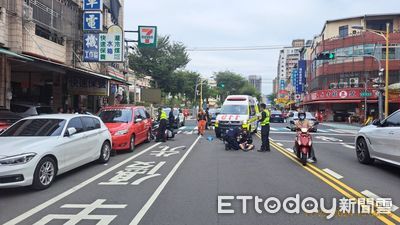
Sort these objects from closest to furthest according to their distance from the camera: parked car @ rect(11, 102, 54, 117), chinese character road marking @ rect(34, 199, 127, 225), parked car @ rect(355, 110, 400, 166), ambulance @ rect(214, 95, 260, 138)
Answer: chinese character road marking @ rect(34, 199, 127, 225)
parked car @ rect(355, 110, 400, 166)
parked car @ rect(11, 102, 54, 117)
ambulance @ rect(214, 95, 260, 138)

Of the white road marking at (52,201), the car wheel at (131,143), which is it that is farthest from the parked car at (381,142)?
the car wheel at (131,143)

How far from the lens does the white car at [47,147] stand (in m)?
6.85

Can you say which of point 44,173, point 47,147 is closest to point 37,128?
point 47,147

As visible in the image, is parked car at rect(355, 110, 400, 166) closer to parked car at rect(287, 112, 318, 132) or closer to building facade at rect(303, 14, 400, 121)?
parked car at rect(287, 112, 318, 132)

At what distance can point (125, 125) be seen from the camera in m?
13.3

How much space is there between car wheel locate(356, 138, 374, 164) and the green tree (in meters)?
A: 38.4

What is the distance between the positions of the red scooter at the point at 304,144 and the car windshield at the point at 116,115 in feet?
21.3

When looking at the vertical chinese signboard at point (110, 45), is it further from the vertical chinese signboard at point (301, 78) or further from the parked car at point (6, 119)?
the vertical chinese signboard at point (301, 78)

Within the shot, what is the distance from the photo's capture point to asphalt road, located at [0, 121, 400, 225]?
563 centimetres

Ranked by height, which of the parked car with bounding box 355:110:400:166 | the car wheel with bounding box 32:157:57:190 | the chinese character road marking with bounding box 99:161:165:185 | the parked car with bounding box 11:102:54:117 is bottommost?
the chinese character road marking with bounding box 99:161:165:185

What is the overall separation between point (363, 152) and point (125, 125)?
8.02 meters

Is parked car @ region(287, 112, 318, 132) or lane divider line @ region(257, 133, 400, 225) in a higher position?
parked car @ region(287, 112, 318, 132)

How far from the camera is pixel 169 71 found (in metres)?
49.1

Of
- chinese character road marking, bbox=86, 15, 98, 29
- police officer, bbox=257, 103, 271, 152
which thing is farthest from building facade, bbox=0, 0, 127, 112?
police officer, bbox=257, 103, 271, 152
